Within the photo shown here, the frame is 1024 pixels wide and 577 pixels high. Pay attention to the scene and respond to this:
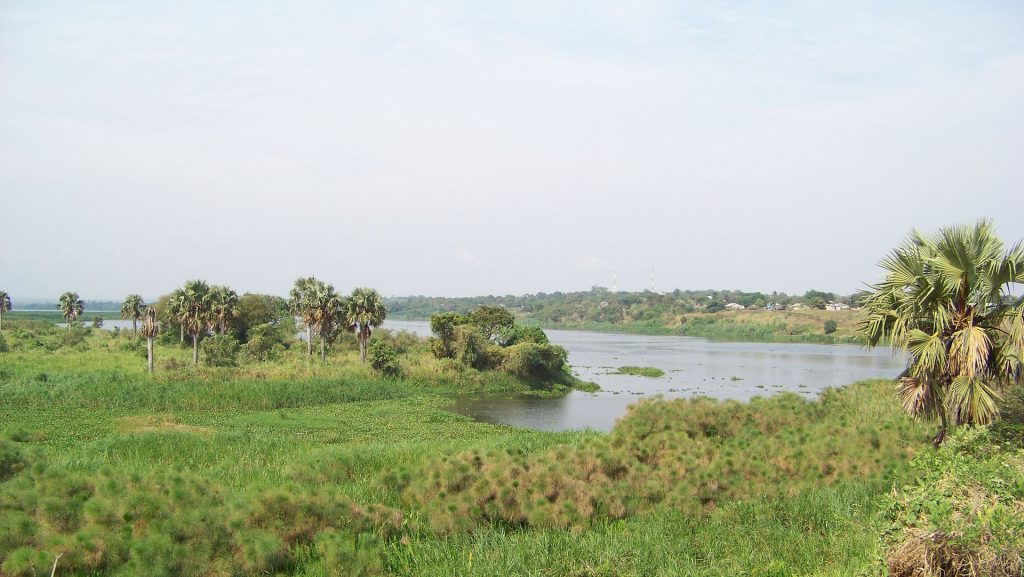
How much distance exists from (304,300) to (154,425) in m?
21.9

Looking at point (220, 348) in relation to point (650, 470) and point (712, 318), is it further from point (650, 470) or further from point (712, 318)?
point (712, 318)

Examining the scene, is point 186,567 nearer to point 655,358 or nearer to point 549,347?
point 549,347

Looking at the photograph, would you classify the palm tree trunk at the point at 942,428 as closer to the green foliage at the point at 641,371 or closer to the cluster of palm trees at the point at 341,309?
the cluster of palm trees at the point at 341,309

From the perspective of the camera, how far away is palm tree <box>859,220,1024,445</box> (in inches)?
380

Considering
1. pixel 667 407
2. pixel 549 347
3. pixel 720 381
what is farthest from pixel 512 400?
pixel 667 407

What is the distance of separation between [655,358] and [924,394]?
58313 mm

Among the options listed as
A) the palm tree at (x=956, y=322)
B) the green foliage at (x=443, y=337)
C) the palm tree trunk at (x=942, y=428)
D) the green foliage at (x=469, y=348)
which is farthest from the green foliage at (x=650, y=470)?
the green foliage at (x=443, y=337)

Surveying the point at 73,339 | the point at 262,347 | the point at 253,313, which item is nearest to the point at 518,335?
the point at 262,347

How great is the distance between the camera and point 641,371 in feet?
174

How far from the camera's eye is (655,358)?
67.8 metres

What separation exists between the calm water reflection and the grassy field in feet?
35.6

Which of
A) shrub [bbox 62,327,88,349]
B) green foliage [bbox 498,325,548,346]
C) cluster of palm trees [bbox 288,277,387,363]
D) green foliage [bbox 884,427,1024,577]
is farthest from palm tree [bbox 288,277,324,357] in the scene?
green foliage [bbox 884,427,1024,577]

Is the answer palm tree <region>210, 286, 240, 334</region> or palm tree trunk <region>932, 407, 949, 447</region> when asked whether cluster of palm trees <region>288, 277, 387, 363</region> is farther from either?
palm tree trunk <region>932, 407, 949, 447</region>

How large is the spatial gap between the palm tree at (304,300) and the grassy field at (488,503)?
2479cm
